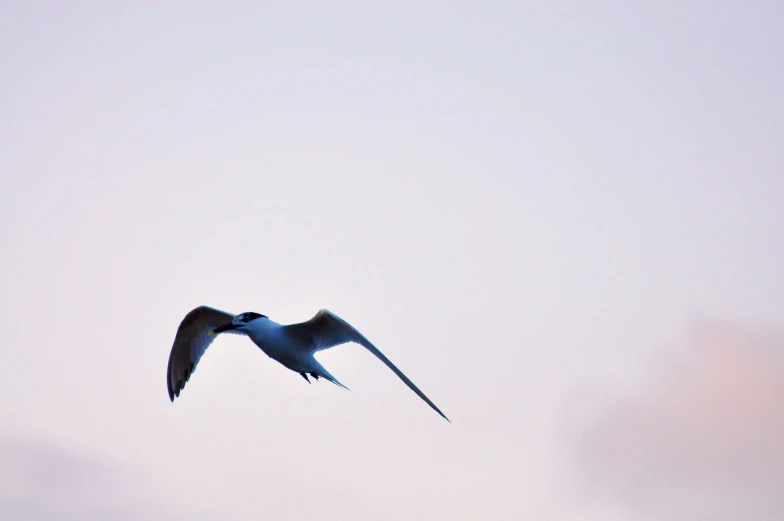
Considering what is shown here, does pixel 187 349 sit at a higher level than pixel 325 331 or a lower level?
higher

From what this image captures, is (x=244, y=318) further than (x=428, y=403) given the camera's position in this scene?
Yes

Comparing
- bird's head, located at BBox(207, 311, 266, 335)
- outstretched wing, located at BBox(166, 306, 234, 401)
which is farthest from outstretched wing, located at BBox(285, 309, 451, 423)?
outstretched wing, located at BBox(166, 306, 234, 401)

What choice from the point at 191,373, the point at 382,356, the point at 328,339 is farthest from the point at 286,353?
the point at 191,373

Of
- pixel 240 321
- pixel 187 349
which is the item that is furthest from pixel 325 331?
pixel 187 349

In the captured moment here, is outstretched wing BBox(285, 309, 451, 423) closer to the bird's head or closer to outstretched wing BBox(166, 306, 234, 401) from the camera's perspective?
the bird's head

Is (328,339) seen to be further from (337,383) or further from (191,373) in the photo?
(191,373)

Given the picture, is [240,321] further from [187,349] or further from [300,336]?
[187,349]

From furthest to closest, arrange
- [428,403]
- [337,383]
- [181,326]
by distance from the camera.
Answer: [181,326], [337,383], [428,403]

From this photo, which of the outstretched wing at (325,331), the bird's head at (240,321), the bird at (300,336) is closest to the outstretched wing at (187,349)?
the bird at (300,336)

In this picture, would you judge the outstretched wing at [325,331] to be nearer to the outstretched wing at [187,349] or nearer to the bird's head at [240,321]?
the bird's head at [240,321]
